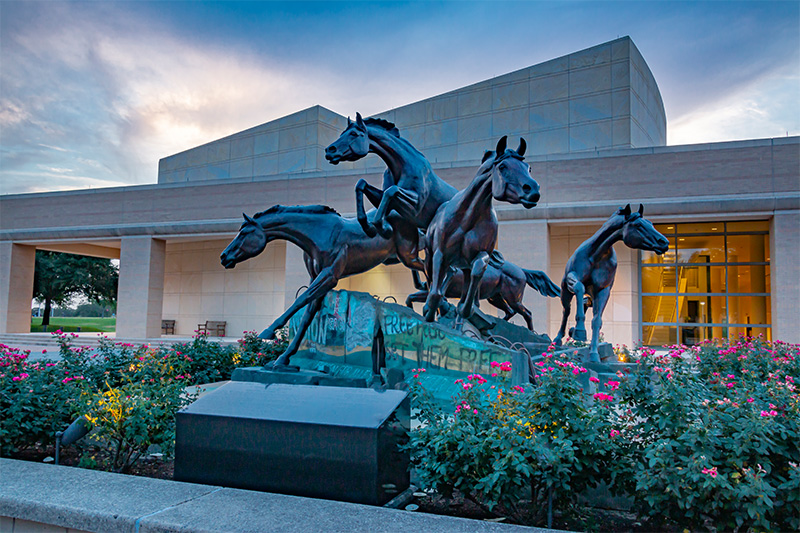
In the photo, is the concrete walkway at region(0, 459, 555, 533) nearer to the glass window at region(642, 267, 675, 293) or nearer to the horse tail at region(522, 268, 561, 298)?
the horse tail at region(522, 268, 561, 298)

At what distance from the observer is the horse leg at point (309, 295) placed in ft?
23.1

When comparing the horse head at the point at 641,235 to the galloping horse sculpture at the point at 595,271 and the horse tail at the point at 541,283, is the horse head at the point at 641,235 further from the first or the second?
the horse tail at the point at 541,283

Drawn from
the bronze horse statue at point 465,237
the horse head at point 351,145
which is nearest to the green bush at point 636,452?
the bronze horse statue at point 465,237

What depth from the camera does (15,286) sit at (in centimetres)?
2947

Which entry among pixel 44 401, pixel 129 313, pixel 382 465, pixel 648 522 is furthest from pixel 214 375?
pixel 129 313

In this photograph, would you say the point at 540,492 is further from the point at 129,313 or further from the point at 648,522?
the point at 129,313

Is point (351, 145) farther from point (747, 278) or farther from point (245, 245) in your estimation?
point (747, 278)

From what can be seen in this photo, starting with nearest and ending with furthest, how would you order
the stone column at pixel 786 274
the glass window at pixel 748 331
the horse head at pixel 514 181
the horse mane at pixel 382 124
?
the horse head at pixel 514 181
the horse mane at pixel 382 124
the stone column at pixel 786 274
the glass window at pixel 748 331

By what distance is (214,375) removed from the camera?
11461 mm

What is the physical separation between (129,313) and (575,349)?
2351cm

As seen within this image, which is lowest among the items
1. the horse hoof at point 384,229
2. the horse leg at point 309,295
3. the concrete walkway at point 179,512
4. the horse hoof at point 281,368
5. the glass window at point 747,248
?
the concrete walkway at point 179,512

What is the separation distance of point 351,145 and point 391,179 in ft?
3.12

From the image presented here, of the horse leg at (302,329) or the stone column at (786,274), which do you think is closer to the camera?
the horse leg at (302,329)

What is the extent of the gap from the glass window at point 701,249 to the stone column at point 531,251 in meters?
6.66
